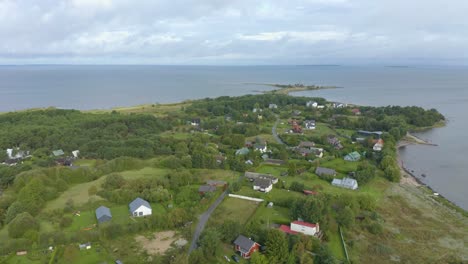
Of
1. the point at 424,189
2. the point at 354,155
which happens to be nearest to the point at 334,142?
the point at 354,155

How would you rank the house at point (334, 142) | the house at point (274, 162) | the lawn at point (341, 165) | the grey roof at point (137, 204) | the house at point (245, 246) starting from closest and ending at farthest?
the house at point (245, 246) < the grey roof at point (137, 204) < the lawn at point (341, 165) < the house at point (274, 162) < the house at point (334, 142)

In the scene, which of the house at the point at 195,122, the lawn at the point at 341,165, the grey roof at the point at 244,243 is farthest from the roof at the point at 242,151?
the house at the point at 195,122

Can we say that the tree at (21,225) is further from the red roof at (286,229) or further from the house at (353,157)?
the house at (353,157)

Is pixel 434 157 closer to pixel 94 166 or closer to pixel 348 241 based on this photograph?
pixel 348 241

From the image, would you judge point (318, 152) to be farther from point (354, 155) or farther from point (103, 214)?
point (103, 214)

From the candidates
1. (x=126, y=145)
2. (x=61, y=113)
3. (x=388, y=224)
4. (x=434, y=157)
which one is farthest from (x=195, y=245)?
(x=61, y=113)

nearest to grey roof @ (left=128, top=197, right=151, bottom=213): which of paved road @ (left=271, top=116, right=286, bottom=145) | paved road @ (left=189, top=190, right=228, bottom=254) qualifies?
paved road @ (left=189, top=190, right=228, bottom=254)

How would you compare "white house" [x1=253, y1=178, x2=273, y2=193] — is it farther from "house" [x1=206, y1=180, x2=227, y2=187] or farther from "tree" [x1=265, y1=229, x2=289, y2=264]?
"tree" [x1=265, y1=229, x2=289, y2=264]
